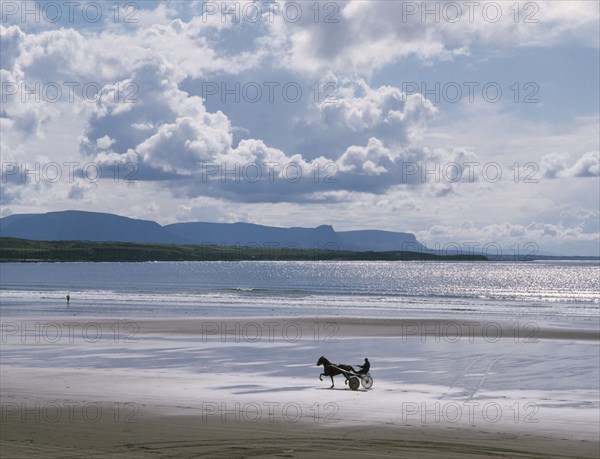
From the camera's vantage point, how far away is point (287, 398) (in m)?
22.3

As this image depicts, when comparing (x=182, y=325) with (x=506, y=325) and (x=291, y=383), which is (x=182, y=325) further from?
(x=291, y=383)

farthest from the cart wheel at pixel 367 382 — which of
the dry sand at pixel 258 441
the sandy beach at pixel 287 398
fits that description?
the dry sand at pixel 258 441

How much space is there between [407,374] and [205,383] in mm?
7952

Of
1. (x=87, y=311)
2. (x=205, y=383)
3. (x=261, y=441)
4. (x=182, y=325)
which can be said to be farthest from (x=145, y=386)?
(x=87, y=311)

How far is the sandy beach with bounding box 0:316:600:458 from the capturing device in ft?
52.6

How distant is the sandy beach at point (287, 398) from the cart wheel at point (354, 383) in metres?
0.30

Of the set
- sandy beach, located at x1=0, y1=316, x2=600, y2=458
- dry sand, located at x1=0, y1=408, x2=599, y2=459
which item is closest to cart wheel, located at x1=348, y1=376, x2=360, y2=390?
sandy beach, located at x1=0, y1=316, x2=600, y2=458

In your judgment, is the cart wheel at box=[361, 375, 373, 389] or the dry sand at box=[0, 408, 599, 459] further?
the cart wheel at box=[361, 375, 373, 389]

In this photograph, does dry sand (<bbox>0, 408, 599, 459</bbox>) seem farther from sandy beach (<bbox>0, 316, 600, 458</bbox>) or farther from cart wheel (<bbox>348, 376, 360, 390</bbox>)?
cart wheel (<bbox>348, 376, 360, 390</bbox>)

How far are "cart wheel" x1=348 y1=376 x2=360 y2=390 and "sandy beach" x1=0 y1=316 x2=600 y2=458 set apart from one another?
0.99 ft

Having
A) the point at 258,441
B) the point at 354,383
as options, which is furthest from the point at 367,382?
the point at 258,441

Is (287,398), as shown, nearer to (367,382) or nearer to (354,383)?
(354,383)

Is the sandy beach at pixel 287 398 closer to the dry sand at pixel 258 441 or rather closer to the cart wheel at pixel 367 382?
the dry sand at pixel 258 441

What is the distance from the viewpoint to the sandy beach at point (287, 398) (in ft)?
52.6
